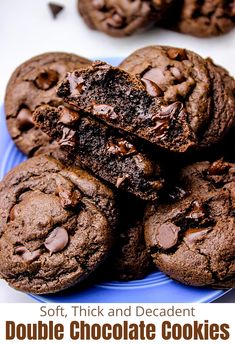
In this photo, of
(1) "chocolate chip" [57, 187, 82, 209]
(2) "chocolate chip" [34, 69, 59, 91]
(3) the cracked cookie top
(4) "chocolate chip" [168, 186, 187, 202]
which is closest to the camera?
(1) "chocolate chip" [57, 187, 82, 209]

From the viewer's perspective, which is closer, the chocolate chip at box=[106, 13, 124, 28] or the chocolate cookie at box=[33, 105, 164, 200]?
the chocolate cookie at box=[33, 105, 164, 200]

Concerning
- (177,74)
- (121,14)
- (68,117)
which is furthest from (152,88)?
(121,14)

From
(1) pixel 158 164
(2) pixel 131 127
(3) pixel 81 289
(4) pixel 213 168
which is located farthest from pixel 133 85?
(3) pixel 81 289

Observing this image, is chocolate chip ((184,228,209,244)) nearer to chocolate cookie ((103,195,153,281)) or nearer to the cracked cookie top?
chocolate cookie ((103,195,153,281))

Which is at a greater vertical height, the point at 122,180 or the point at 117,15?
the point at 117,15

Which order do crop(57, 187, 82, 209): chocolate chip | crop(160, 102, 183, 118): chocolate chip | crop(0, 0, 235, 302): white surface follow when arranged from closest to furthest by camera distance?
crop(160, 102, 183, 118): chocolate chip < crop(57, 187, 82, 209): chocolate chip < crop(0, 0, 235, 302): white surface

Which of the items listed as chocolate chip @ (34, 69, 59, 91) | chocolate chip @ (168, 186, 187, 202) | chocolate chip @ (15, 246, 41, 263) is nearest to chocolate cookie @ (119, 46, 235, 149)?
chocolate chip @ (168, 186, 187, 202)

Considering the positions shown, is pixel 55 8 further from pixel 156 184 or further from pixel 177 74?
pixel 156 184
